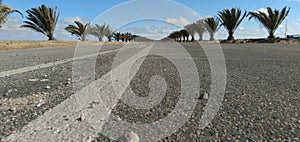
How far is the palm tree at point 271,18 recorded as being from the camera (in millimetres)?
22844

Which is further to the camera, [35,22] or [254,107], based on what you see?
[35,22]

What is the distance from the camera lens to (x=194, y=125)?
140cm

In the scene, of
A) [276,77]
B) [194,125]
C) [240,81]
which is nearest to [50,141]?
[194,125]

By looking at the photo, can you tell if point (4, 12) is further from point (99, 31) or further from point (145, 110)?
point (99, 31)

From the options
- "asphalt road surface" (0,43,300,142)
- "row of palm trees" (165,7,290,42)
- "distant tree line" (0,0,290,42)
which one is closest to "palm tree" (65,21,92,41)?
"distant tree line" (0,0,290,42)

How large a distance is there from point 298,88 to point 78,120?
2287 millimetres

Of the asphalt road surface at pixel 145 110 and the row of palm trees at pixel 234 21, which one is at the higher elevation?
the row of palm trees at pixel 234 21

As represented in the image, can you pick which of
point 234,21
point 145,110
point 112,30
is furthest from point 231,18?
point 145,110

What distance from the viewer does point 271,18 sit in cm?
2314

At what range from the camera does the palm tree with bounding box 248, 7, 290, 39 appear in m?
22.8

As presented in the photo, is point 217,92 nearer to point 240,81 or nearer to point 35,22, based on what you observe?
point 240,81

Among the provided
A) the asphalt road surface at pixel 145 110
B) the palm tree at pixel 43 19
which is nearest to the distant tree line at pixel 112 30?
the palm tree at pixel 43 19

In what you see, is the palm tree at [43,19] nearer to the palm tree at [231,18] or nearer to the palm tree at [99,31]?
the palm tree at [99,31]

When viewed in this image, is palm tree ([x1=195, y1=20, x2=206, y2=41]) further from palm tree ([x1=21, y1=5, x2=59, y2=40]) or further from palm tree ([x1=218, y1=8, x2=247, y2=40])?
palm tree ([x1=21, y1=5, x2=59, y2=40])
